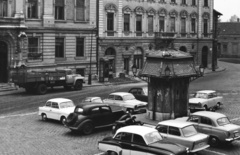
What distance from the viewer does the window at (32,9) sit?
39.3 metres

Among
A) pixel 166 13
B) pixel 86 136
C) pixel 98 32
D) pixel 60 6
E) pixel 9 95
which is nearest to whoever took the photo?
pixel 86 136

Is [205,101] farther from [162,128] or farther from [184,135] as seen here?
[184,135]

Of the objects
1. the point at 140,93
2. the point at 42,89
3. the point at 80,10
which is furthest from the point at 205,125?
the point at 80,10

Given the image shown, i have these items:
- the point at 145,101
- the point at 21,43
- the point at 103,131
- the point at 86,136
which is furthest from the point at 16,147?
the point at 21,43

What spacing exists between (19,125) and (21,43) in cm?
1731

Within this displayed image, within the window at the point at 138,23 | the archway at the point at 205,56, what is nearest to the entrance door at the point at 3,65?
the window at the point at 138,23

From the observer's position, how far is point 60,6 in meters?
42.2

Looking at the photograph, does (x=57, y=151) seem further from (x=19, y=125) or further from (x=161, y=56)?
(x=161, y=56)

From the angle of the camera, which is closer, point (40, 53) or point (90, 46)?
point (40, 53)

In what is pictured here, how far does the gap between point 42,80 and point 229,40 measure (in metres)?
63.8

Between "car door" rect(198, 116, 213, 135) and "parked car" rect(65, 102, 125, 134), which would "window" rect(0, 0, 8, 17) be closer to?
"parked car" rect(65, 102, 125, 134)

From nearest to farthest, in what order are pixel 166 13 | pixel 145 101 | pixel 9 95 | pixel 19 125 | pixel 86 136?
pixel 86 136
pixel 19 125
pixel 145 101
pixel 9 95
pixel 166 13

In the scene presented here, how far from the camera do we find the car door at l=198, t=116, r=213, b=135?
60.3 feet

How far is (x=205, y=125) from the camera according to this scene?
61.1ft
